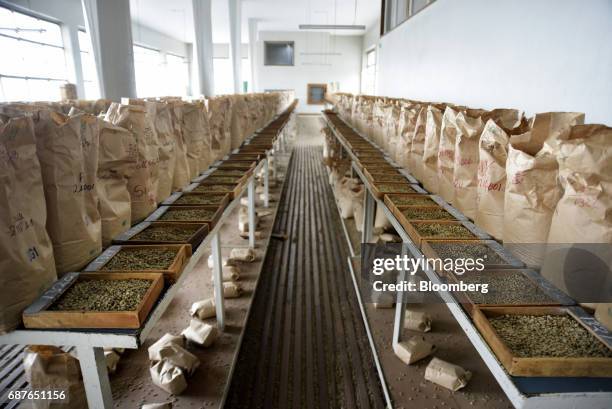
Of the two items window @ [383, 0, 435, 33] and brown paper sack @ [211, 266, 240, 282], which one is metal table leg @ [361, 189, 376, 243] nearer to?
brown paper sack @ [211, 266, 240, 282]

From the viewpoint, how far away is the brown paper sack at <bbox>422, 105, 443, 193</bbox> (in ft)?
6.08

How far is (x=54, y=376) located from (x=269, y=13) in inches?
502

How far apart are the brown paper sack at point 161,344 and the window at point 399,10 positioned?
4326mm

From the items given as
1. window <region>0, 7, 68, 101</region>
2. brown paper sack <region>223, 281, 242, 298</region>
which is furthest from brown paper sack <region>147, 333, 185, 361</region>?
window <region>0, 7, 68, 101</region>

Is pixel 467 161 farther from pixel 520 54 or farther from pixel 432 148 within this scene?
pixel 520 54

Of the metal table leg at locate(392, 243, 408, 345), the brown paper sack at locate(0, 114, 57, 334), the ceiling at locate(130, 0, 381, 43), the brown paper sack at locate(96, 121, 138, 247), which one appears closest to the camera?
the brown paper sack at locate(0, 114, 57, 334)

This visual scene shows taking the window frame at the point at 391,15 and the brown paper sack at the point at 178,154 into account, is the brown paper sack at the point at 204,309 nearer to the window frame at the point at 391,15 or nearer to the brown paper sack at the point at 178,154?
the brown paper sack at the point at 178,154

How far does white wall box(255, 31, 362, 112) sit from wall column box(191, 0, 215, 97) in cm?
967

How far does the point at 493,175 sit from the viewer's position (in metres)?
1.34

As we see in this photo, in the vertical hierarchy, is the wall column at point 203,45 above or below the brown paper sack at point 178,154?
above

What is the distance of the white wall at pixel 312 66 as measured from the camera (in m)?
15.2

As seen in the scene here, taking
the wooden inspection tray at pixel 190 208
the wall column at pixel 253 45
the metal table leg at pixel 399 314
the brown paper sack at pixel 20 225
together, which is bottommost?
the metal table leg at pixel 399 314

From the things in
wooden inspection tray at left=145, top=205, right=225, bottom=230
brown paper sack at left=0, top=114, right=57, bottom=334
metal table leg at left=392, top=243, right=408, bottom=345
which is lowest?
metal table leg at left=392, top=243, right=408, bottom=345

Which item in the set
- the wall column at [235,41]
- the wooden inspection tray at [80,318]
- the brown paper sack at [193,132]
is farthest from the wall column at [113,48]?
the wall column at [235,41]
